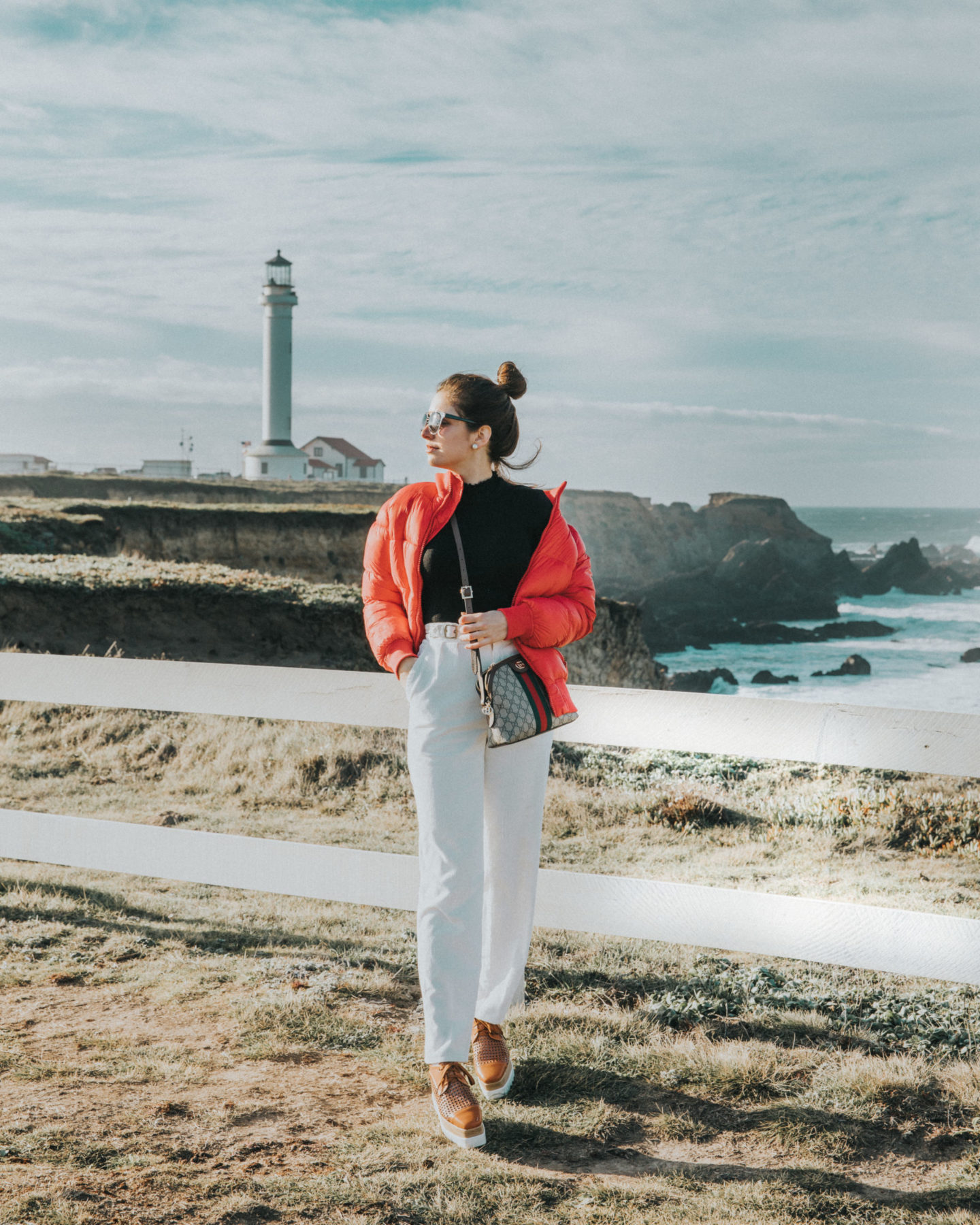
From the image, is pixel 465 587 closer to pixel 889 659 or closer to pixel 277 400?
pixel 889 659

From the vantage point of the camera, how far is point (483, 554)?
8.90 feet

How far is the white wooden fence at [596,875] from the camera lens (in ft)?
9.46

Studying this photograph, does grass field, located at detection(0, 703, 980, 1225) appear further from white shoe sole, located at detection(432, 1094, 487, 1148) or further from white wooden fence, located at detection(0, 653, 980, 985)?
white wooden fence, located at detection(0, 653, 980, 985)

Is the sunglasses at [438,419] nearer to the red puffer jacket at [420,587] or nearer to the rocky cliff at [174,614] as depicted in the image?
the red puffer jacket at [420,587]

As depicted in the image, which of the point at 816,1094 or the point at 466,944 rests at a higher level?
the point at 466,944

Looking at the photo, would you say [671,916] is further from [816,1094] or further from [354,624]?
[354,624]

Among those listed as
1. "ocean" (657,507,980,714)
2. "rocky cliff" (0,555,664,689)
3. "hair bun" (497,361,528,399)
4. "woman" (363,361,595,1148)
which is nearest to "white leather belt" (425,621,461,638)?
"woman" (363,361,595,1148)

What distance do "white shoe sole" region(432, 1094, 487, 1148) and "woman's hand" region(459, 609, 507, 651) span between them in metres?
1.14

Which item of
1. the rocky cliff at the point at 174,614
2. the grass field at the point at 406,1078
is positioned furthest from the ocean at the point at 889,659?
the grass field at the point at 406,1078

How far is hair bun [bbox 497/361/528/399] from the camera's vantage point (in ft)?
9.11

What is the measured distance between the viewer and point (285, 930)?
4211 millimetres

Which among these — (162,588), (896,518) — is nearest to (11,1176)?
(162,588)

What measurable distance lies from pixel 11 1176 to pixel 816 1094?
1.95 m

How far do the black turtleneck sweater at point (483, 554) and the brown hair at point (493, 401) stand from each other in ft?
0.53
